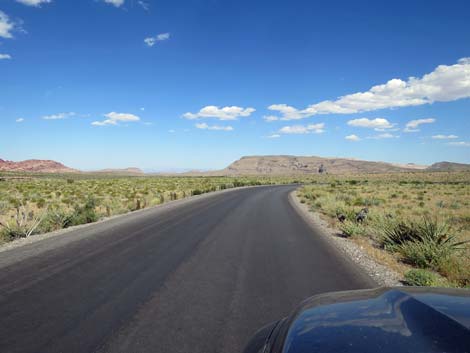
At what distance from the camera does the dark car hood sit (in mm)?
1800

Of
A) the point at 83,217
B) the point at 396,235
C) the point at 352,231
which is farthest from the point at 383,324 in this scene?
the point at 83,217

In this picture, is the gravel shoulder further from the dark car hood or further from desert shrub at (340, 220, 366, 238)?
the dark car hood

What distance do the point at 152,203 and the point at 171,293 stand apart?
18759mm

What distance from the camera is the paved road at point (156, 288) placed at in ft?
12.5

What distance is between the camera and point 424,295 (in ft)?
8.20

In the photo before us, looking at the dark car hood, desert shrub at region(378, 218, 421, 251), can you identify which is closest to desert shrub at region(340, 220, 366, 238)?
desert shrub at region(378, 218, 421, 251)

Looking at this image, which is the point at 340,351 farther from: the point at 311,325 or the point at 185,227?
the point at 185,227

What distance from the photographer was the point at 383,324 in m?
2.08

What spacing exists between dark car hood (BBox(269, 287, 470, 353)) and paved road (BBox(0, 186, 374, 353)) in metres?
1.60

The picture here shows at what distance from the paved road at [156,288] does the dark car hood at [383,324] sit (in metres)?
1.60

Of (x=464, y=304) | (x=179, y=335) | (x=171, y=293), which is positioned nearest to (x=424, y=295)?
(x=464, y=304)

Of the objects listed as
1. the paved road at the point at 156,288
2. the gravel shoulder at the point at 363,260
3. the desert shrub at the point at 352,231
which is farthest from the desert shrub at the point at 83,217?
the desert shrub at the point at 352,231

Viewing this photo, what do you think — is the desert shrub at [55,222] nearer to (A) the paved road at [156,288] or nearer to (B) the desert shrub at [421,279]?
(A) the paved road at [156,288]

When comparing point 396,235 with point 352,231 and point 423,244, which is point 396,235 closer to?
point 423,244
